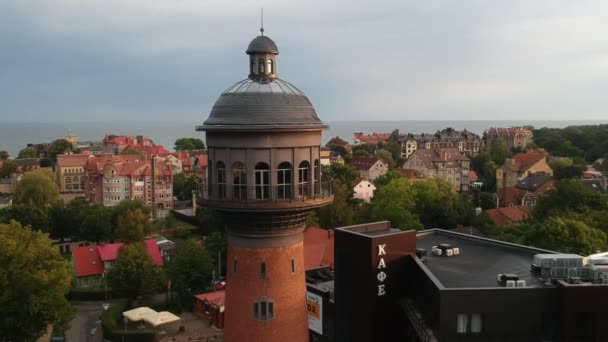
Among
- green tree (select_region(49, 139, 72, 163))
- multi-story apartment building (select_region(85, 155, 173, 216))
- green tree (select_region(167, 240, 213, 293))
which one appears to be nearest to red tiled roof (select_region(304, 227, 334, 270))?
green tree (select_region(167, 240, 213, 293))

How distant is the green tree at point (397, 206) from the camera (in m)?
65.8

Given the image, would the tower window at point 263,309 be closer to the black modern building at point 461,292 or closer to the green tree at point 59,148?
the black modern building at point 461,292

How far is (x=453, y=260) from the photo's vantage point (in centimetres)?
2789

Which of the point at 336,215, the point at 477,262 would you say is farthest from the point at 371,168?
the point at 477,262

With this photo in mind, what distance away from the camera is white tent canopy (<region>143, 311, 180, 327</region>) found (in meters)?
44.5

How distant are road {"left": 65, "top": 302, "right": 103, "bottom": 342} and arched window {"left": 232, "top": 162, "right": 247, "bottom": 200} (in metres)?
32.5

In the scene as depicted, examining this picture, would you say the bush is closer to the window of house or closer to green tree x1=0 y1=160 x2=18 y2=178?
the window of house

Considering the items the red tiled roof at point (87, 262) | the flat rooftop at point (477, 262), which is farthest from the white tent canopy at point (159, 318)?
the flat rooftop at point (477, 262)

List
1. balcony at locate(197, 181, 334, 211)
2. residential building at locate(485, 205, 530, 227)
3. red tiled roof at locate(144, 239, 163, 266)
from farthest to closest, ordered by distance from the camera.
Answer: residential building at locate(485, 205, 530, 227)
red tiled roof at locate(144, 239, 163, 266)
balcony at locate(197, 181, 334, 211)

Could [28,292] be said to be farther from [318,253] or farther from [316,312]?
[318,253]

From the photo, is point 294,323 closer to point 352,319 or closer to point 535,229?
point 352,319

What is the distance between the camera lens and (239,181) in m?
17.7

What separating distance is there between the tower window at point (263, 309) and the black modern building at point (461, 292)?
6.88 metres

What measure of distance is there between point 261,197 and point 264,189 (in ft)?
0.89
